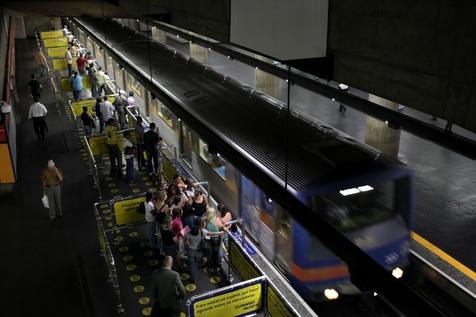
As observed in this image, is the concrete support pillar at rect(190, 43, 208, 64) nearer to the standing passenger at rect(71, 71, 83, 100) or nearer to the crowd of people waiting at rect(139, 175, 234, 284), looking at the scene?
the standing passenger at rect(71, 71, 83, 100)

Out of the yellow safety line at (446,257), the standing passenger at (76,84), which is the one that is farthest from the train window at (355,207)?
the standing passenger at (76,84)

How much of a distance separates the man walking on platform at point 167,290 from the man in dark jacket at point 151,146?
5.71m

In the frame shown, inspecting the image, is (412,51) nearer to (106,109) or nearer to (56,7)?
(106,109)

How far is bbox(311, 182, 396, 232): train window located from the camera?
286 inches

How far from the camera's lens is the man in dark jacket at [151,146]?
11953mm

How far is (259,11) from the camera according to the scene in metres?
5.34

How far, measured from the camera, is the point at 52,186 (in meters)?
10.1

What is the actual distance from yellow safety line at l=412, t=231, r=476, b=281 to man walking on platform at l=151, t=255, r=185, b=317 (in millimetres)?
5346

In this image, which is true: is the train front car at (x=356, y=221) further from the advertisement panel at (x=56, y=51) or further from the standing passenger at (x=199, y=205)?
the advertisement panel at (x=56, y=51)

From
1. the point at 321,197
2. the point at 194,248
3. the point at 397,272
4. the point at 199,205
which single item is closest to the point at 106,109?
the point at 199,205

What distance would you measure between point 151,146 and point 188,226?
4120mm

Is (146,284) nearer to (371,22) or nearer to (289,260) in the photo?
(289,260)

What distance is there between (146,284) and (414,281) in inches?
183

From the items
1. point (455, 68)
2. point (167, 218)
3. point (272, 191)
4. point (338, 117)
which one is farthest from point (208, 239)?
point (338, 117)
